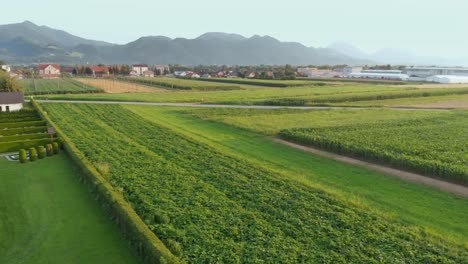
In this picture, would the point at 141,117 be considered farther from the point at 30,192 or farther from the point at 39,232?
the point at 39,232

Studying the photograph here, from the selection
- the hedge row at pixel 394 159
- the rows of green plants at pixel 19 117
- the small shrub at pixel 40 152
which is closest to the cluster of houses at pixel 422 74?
the hedge row at pixel 394 159

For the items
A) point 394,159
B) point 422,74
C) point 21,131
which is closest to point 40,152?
point 21,131

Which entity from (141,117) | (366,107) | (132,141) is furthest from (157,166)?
(366,107)

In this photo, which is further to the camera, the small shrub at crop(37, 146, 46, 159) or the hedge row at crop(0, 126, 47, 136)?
the hedge row at crop(0, 126, 47, 136)

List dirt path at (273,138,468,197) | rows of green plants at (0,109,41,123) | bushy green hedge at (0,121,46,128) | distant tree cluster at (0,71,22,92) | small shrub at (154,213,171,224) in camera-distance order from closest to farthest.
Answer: small shrub at (154,213,171,224) < dirt path at (273,138,468,197) < bushy green hedge at (0,121,46,128) < rows of green plants at (0,109,41,123) < distant tree cluster at (0,71,22,92)

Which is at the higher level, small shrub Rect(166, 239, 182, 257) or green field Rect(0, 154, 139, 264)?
small shrub Rect(166, 239, 182, 257)

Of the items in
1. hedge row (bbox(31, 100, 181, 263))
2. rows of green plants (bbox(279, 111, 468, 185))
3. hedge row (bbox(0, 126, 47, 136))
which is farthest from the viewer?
hedge row (bbox(0, 126, 47, 136))

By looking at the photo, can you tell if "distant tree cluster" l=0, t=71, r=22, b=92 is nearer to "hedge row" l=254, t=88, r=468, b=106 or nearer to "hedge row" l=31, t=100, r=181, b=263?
"hedge row" l=254, t=88, r=468, b=106

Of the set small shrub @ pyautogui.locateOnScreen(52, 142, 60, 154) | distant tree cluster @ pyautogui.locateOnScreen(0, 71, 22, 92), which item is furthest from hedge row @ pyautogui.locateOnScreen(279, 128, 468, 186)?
distant tree cluster @ pyautogui.locateOnScreen(0, 71, 22, 92)
